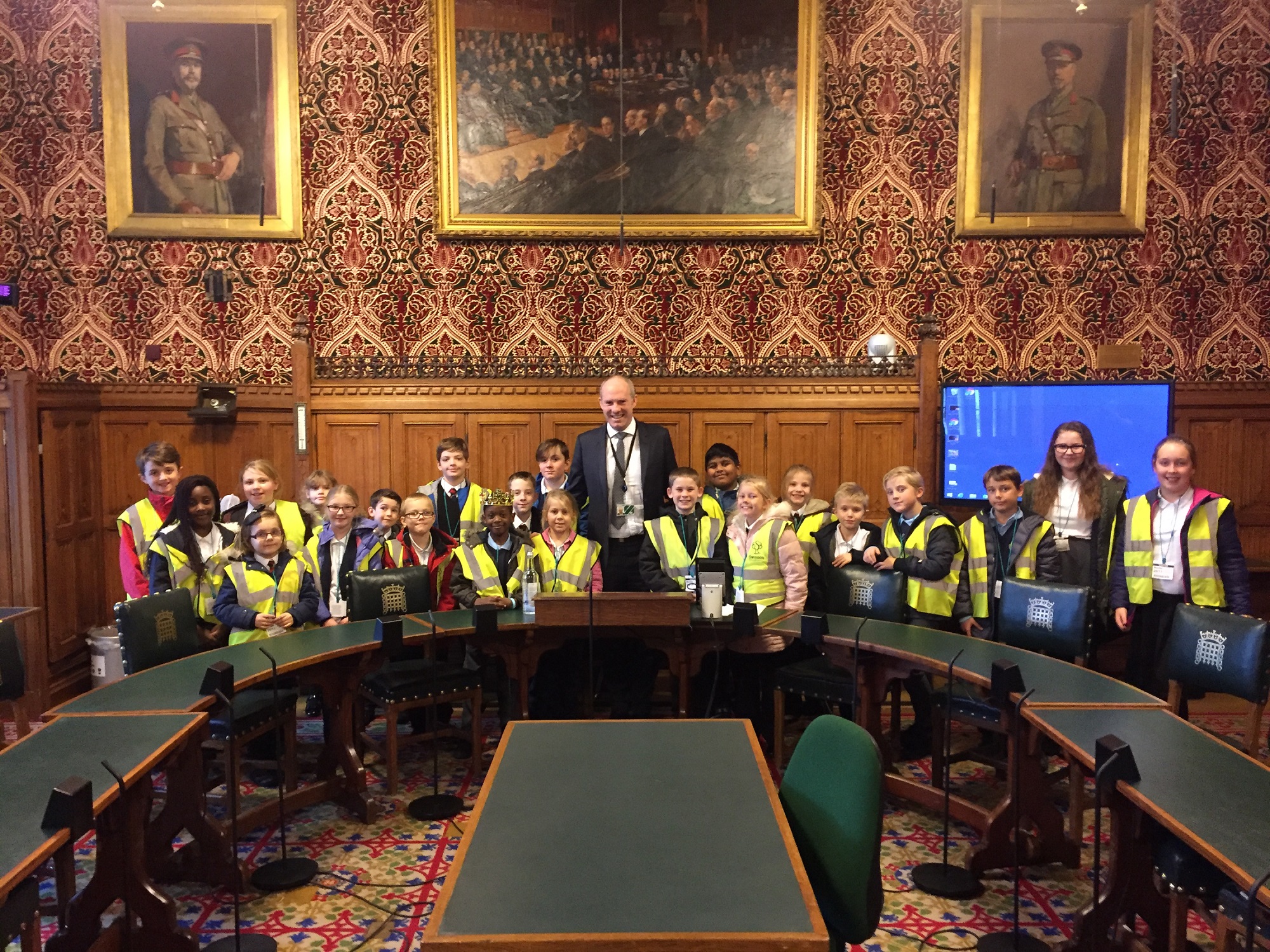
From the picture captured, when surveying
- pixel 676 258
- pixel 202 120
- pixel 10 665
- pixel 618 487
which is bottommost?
pixel 10 665

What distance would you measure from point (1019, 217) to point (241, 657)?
6.08 meters

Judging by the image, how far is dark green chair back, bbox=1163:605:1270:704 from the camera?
351 cm

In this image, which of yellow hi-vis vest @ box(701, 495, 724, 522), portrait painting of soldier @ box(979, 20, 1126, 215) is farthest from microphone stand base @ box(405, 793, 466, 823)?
portrait painting of soldier @ box(979, 20, 1126, 215)

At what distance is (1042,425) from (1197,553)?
2060mm

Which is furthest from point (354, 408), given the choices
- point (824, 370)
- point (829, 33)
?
point (829, 33)

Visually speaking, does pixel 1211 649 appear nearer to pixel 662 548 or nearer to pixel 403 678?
pixel 662 548

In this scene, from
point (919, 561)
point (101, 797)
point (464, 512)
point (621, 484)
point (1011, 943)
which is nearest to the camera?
point (101, 797)

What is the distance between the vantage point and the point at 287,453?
6.97 m

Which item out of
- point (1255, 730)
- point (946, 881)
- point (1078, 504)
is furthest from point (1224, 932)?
point (1078, 504)

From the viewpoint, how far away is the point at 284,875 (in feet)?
12.2

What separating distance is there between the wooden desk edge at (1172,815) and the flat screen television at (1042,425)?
355cm

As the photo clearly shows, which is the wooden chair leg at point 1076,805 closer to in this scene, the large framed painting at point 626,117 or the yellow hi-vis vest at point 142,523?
the large framed painting at point 626,117

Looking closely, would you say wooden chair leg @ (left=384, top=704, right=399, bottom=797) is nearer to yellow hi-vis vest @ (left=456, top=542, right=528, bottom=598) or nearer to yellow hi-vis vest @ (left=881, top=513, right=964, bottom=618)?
yellow hi-vis vest @ (left=456, top=542, right=528, bottom=598)

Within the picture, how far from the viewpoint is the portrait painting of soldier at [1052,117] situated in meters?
6.93
